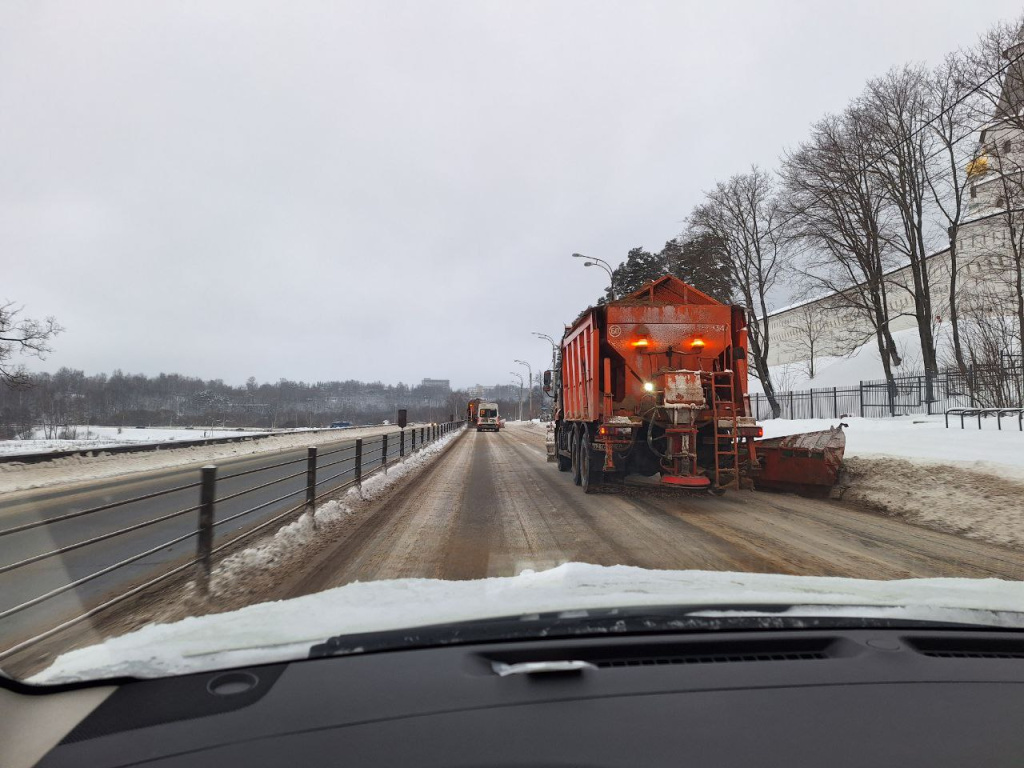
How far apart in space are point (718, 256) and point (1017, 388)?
2080 centimetres

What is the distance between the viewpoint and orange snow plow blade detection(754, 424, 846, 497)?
32.0 ft

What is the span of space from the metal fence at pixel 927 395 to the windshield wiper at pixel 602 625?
17.0 metres

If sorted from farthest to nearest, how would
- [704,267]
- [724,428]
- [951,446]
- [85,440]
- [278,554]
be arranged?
[704,267]
[85,440]
[951,446]
[724,428]
[278,554]

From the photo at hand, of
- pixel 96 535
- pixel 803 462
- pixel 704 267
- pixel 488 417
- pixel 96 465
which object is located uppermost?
pixel 704 267

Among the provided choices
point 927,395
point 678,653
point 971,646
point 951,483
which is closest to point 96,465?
point 678,653

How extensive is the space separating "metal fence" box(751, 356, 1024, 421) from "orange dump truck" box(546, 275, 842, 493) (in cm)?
870

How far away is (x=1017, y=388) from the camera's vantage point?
63.7ft

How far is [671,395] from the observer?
941cm

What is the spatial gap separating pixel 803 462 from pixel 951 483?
2085mm

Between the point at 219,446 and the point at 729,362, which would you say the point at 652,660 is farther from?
the point at 219,446

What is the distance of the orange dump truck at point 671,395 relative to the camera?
9.54 metres

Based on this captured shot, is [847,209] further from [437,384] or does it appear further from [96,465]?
[437,384]

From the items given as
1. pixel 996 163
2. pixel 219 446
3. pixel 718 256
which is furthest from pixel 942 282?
pixel 219 446

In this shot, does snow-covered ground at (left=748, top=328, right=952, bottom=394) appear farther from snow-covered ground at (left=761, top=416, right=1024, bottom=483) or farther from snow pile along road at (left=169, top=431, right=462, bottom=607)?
snow pile along road at (left=169, top=431, right=462, bottom=607)
